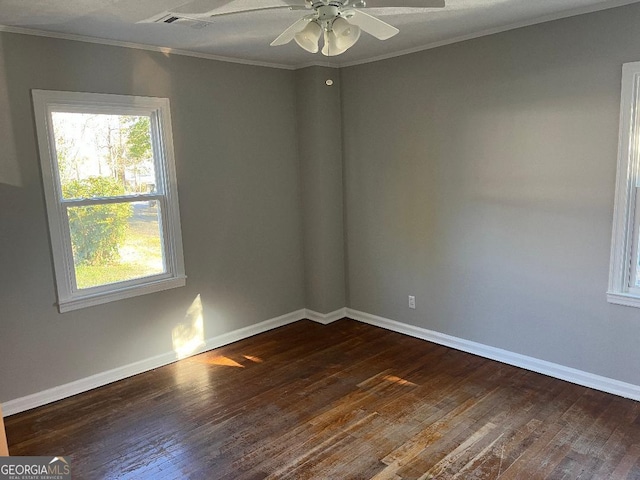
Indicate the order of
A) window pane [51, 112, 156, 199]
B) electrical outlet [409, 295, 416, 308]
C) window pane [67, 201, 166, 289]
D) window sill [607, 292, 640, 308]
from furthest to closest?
electrical outlet [409, 295, 416, 308] < window pane [67, 201, 166, 289] < window pane [51, 112, 156, 199] < window sill [607, 292, 640, 308]

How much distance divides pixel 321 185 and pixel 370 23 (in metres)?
2.35

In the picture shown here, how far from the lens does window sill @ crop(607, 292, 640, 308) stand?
2.99 metres

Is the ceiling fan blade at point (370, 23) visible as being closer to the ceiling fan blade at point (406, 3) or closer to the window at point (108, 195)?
the ceiling fan blade at point (406, 3)

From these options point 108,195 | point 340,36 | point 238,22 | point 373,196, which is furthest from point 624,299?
point 108,195

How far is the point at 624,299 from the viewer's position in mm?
3035

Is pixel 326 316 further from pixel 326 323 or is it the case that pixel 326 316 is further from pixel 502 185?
pixel 502 185

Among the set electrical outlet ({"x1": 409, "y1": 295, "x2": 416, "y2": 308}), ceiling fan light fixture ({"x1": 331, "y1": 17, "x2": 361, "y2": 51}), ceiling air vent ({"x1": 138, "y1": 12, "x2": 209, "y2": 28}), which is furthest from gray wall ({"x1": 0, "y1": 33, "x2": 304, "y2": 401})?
ceiling fan light fixture ({"x1": 331, "y1": 17, "x2": 361, "y2": 51})

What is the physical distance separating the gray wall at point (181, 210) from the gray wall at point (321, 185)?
0.37 feet

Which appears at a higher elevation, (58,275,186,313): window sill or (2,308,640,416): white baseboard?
(58,275,186,313): window sill

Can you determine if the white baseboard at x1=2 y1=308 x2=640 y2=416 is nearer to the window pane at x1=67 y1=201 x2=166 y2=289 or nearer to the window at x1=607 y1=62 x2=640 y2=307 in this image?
the window at x1=607 y1=62 x2=640 y2=307

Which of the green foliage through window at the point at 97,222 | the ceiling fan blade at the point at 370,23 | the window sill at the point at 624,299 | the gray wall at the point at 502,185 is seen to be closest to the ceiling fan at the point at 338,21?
the ceiling fan blade at the point at 370,23

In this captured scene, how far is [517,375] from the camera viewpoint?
346 cm

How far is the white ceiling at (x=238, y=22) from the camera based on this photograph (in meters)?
2.61

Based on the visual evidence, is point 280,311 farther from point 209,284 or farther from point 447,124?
point 447,124
